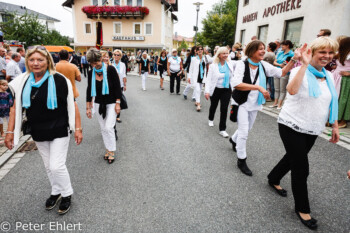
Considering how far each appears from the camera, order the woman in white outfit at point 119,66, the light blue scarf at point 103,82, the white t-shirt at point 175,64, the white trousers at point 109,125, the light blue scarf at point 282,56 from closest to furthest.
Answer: the light blue scarf at point 103,82, the white trousers at point 109,125, the woman in white outfit at point 119,66, the light blue scarf at point 282,56, the white t-shirt at point 175,64

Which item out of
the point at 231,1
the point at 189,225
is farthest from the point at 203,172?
the point at 231,1

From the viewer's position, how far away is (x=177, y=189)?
3.18 m

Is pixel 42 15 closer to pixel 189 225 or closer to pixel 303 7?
pixel 303 7

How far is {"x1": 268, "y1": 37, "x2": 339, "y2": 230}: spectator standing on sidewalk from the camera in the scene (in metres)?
2.29

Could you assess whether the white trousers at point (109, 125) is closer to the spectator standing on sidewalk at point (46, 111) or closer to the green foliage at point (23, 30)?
the spectator standing on sidewalk at point (46, 111)

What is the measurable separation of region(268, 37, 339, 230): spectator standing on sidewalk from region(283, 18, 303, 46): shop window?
9739 millimetres

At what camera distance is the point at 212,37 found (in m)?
39.0

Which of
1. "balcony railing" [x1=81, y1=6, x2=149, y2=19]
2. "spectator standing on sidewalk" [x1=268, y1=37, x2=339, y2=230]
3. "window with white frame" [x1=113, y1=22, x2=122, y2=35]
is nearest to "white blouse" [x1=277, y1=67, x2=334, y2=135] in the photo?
"spectator standing on sidewalk" [x1=268, y1=37, x2=339, y2=230]

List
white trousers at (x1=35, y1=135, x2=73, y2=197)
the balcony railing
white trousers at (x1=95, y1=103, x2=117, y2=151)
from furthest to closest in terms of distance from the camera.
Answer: the balcony railing, white trousers at (x1=95, y1=103, x2=117, y2=151), white trousers at (x1=35, y1=135, x2=73, y2=197)

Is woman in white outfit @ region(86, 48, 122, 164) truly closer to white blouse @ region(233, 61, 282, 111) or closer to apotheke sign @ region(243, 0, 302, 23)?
white blouse @ region(233, 61, 282, 111)

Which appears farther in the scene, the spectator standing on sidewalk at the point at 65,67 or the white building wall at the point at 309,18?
the white building wall at the point at 309,18

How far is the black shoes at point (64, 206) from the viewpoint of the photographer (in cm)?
269

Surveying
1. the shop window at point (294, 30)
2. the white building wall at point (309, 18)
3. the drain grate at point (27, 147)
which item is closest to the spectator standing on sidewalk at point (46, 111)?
the drain grate at point (27, 147)

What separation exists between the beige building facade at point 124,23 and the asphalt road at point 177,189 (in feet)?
103
